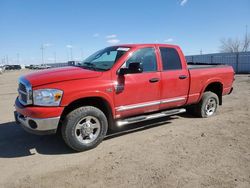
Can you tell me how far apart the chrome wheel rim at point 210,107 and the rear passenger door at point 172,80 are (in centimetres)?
108

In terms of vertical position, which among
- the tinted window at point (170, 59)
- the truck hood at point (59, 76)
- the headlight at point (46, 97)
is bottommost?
the headlight at point (46, 97)

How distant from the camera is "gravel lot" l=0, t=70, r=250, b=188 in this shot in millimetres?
3557

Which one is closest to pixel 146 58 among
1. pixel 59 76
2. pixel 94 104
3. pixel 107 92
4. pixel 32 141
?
pixel 107 92

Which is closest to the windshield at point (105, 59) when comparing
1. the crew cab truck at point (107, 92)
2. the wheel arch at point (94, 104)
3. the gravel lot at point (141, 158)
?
the crew cab truck at point (107, 92)

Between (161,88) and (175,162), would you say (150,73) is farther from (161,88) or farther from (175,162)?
(175,162)

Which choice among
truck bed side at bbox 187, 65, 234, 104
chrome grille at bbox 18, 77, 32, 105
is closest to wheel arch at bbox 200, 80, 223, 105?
truck bed side at bbox 187, 65, 234, 104

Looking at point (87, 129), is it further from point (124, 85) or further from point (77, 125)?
point (124, 85)

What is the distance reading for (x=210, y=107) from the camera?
278 inches

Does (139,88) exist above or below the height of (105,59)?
below

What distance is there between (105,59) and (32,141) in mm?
2346

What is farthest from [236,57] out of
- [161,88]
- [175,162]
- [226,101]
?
[175,162]

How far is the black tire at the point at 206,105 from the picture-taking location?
675 centimetres

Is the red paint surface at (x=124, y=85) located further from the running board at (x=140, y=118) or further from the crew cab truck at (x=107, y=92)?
the running board at (x=140, y=118)

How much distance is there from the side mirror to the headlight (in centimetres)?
135
